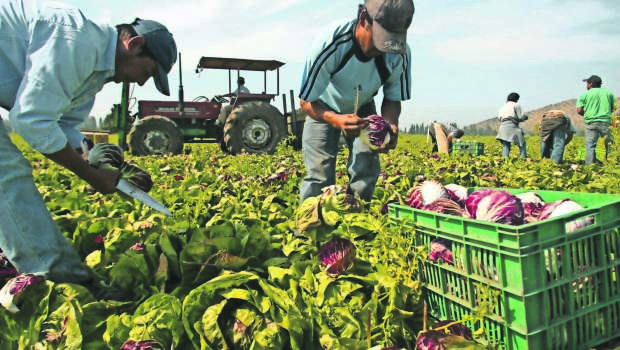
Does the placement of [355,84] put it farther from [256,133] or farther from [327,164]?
[256,133]

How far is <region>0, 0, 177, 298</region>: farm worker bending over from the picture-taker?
183cm

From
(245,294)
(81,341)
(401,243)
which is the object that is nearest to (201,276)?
(245,294)

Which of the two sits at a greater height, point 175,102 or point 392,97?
point 175,102

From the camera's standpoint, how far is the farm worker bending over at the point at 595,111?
805cm

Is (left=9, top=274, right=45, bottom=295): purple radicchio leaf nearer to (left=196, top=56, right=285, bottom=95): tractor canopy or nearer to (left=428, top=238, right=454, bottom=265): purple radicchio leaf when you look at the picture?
(left=428, top=238, right=454, bottom=265): purple radicchio leaf

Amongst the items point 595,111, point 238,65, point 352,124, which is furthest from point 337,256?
point 238,65

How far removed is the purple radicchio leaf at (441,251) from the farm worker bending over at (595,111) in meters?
7.57

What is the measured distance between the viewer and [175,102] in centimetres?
1245

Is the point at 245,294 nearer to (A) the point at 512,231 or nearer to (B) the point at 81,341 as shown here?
(B) the point at 81,341

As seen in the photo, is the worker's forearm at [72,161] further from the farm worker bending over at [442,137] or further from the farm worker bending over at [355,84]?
the farm worker bending over at [442,137]

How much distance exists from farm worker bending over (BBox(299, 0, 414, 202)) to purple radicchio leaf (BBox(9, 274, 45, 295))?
174 cm

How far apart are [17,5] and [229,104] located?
35.4 feet

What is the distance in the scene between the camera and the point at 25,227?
6.93ft

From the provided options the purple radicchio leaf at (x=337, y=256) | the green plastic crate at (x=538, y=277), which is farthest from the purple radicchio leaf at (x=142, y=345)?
the green plastic crate at (x=538, y=277)
